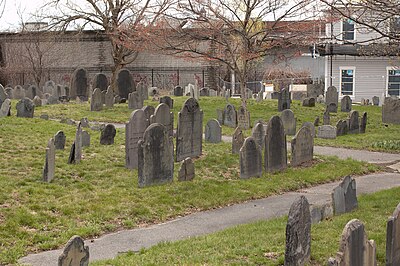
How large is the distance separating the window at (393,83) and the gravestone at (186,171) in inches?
1139

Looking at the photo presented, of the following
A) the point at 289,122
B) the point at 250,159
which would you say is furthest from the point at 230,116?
the point at 250,159

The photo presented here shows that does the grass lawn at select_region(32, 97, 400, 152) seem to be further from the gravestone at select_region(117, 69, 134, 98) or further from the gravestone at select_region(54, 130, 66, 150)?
the gravestone at select_region(54, 130, 66, 150)

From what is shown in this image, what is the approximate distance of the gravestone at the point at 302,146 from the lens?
15.3m

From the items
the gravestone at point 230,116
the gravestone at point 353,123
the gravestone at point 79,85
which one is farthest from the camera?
the gravestone at point 79,85

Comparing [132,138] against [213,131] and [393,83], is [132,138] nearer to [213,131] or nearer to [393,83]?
[213,131]

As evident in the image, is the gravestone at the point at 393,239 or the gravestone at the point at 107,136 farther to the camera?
the gravestone at the point at 107,136

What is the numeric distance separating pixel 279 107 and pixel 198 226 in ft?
56.4

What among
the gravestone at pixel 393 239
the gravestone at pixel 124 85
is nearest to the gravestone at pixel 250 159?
the gravestone at pixel 393 239

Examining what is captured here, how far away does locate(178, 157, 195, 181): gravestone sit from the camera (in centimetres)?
1289

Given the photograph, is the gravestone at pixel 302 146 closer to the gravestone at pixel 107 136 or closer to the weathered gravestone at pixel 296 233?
the gravestone at pixel 107 136

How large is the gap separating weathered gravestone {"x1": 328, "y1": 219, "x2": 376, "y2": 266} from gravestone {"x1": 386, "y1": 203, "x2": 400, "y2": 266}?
11.9 inches

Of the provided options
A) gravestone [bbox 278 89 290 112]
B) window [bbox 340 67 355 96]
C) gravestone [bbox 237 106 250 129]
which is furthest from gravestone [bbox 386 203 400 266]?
window [bbox 340 67 355 96]

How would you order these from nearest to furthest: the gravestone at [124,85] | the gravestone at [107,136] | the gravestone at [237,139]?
the gravestone at [237,139] < the gravestone at [107,136] < the gravestone at [124,85]

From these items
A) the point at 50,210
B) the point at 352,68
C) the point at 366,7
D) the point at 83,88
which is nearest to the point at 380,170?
the point at 366,7
